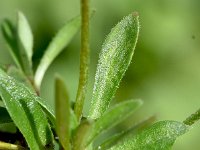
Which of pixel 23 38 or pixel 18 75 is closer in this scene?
pixel 18 75

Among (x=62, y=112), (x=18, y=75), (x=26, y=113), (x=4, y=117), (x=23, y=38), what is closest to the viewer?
(x=62, y=112)

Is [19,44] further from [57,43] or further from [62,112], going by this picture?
[62,112]

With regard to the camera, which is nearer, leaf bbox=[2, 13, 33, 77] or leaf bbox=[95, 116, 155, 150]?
leaf bbox=[95, 116, 155, 150]

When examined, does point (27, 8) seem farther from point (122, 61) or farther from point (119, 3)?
point (122, 61)

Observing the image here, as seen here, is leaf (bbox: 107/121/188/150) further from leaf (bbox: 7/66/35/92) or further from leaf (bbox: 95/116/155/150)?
leaf (bbox: 7/66/35/92)

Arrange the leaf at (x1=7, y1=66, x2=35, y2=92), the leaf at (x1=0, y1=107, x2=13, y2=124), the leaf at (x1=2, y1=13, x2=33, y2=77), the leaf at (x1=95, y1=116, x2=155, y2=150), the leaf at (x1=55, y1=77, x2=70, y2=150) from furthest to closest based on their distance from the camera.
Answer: the leaf at (x1=2, y1=13, x2=33, y2=77)
the leaf at (x1=7, y1=66, x2=35, y2=92)
the leaf at (x1=0, y1=107, x2=13, y2=124)
the leaf at (x1=95, y1=116, x2=155, y2=150)
the leaf at (x1=55, y1=77, x2=70, y2=150)

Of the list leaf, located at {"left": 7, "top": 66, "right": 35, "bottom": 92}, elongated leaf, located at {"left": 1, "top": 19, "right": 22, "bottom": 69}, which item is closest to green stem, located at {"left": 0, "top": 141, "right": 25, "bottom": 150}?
leaf, located at {"left": 7, "top": 66, "right": 35, "bottom": 92}

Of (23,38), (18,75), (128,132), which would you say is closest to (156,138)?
(128,132)
